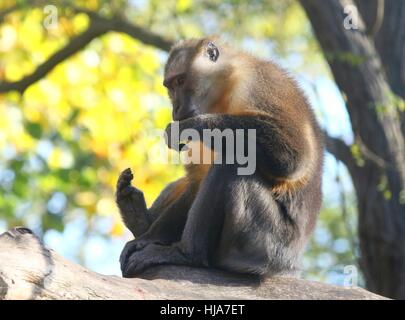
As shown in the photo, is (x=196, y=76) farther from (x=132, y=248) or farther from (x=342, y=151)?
(x=342, y=151)

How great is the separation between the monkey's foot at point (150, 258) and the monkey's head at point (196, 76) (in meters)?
1.43

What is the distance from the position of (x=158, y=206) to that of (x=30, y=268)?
120 inches

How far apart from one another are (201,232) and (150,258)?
529 millimetres

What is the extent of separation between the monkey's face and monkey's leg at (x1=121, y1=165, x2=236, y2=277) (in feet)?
4.11

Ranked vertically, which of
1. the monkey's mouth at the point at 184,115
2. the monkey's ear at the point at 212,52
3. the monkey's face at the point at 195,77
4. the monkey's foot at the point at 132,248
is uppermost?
the monkey's ear at the point at 212,52

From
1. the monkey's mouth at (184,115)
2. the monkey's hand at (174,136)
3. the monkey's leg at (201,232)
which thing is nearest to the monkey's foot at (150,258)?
the monkey's leg at (201,232)

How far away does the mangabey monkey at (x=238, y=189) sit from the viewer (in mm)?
6977

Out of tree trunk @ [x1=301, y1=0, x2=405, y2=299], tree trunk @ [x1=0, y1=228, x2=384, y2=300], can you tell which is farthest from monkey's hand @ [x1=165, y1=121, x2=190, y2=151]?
tree trunk @ [x1=301, y1=0, x2=405, y2=299]

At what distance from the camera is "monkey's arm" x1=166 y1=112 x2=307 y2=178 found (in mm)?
7125

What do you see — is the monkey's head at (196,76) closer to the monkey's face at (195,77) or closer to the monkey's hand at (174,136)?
the monkey's face at (195,77)

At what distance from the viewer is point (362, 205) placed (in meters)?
11.3

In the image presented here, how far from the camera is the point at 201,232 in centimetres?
697

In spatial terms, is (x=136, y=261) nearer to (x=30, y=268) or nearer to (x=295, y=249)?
(x=295, y=249)
